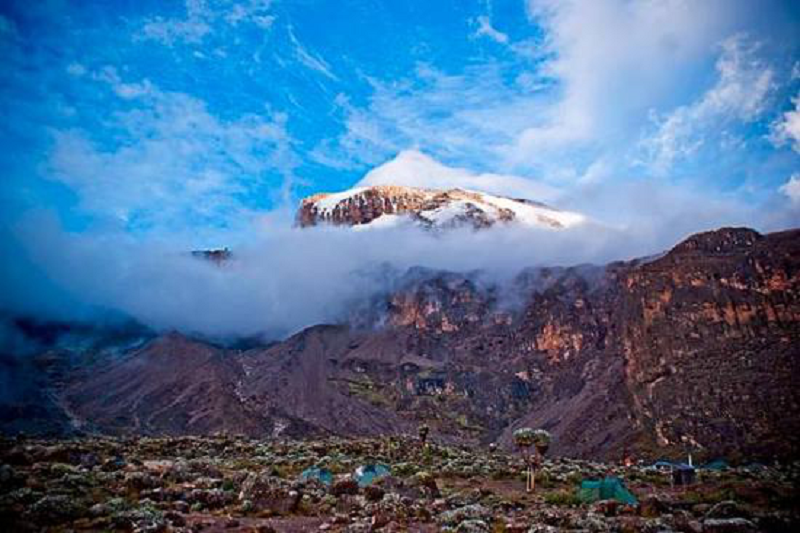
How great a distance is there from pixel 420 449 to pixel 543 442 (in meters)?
25.1

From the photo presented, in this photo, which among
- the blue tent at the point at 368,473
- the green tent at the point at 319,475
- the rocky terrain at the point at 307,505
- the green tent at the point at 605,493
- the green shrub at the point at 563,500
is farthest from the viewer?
the green tent at the point at 319,475

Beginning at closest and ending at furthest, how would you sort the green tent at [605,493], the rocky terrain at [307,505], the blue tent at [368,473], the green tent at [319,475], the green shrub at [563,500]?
1. the rocky terrain at [307,505]
2. the green shrub at [563,500]
3. the green tent at [605,493]
4. the blue tent at [368,473]
5. the green tent at [319,475]

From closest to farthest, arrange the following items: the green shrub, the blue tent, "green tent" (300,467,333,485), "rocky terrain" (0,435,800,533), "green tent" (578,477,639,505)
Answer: "rocky terrain" (0,435,800,533), the green shrub, "green tent" (578,477,639,505), the blue tent, "green tent" (300,467,333,485)

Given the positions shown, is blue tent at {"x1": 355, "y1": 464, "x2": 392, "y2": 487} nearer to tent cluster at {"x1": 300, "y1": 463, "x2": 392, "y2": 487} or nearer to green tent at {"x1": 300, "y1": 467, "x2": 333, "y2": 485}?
tent cluster at {"x1": 300, "y1": 463, "x2": 392, "y2": 487}

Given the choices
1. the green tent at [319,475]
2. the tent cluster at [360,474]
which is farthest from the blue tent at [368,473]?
the green tent at [319,475]

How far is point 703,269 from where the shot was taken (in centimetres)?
15688

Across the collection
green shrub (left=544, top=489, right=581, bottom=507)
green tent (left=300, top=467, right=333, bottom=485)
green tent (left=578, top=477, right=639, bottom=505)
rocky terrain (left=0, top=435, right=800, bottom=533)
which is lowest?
green shrub (left=544, top=489, right=581, bottom=507)

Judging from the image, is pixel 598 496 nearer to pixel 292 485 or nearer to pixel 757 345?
pixel 292 485

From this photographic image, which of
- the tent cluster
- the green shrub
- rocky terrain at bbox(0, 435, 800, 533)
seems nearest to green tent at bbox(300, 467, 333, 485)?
the tent cluster

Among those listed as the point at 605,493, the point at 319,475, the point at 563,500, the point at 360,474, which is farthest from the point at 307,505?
the point at 605,493

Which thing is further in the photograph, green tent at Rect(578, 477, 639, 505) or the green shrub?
green tent at Rect(578, 477, 639, 505)

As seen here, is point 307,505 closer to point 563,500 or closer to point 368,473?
point 368,473

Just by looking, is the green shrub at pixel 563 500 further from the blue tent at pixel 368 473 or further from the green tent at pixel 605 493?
the blue tent at pixel 368 473

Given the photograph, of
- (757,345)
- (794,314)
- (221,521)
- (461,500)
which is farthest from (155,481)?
(794,314)
